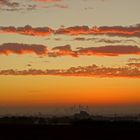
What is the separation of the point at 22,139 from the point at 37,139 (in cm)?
204

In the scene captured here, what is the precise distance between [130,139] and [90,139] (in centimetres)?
491

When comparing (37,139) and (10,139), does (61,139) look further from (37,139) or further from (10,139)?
(10,139)

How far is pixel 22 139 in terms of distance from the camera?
186ft

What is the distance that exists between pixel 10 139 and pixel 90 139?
9757 mm

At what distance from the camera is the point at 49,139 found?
191 feet

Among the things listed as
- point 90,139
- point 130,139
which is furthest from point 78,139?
point 130,139

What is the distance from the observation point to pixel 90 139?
193ft

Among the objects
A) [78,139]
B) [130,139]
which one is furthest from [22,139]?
[130,139]

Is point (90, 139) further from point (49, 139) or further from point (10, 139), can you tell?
point (10, 139)

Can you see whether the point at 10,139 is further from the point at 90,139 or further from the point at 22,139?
the point at 90,139

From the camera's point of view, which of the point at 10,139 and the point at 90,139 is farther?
the point at 90,139

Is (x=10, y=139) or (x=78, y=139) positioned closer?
(x=10, y=139)

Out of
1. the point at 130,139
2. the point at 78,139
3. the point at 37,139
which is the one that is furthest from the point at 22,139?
the point at 130,139

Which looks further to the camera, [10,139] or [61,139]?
[61,139]
